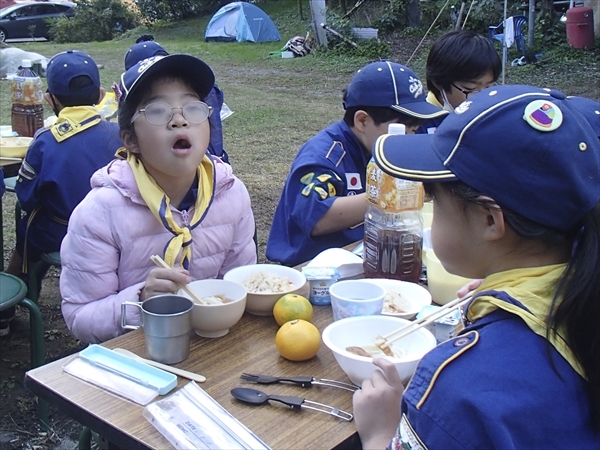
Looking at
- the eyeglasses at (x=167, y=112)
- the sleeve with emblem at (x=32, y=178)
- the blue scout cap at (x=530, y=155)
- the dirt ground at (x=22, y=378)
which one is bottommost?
the dirt ground at (x=22, y=378)

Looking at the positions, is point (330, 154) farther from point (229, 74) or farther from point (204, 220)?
point (229, 74)

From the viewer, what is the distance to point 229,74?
1487 cm

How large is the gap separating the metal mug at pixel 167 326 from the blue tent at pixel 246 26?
749 inches

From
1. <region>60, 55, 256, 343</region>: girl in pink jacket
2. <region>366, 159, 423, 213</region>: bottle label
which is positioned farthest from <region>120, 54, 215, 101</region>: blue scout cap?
<region>366, 159, 423, 213</region>: bottle label

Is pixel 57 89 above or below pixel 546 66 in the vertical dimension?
above

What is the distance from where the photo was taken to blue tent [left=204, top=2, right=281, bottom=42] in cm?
2003

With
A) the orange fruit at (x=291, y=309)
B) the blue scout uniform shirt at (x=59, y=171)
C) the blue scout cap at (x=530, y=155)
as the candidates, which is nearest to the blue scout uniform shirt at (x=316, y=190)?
the orange fruit at (x=291, y=309)

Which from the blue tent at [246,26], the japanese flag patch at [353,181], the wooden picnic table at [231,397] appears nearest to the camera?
the wooden picnic table at [231,397]

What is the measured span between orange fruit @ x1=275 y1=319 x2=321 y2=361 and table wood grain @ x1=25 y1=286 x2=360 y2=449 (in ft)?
0.08

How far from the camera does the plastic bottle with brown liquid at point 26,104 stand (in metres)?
4.43

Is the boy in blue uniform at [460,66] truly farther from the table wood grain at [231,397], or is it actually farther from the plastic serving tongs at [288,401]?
the plastic serving tongs at [288,401]

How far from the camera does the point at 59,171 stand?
3.37 metres

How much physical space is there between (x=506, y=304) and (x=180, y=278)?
0.97 meters

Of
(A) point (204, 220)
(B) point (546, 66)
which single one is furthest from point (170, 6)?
(A) point (204, 220)
